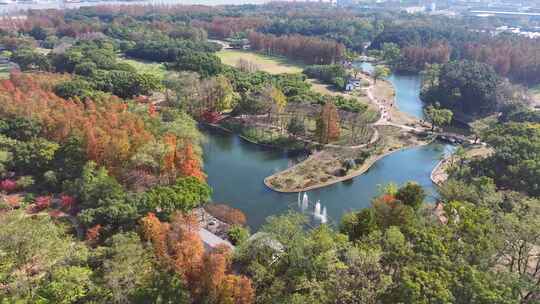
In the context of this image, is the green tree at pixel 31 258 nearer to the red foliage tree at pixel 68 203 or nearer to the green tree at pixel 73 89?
the red foliage tree at pixel 68 203

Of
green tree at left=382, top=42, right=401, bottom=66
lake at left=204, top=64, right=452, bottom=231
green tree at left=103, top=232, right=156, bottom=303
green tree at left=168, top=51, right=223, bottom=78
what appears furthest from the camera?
green tree at left=382, top=42, right=401, bottom=66

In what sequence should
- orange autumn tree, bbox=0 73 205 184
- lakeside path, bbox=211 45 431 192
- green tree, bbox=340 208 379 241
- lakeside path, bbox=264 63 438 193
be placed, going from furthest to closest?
1. lakeside path, bbox=211 45 431 192
2. lakeside path, bbox=264 63 438 193
3. orange autumn tree, bbox=0 73 205 184
4. green tree, bbox=340 208 379 241

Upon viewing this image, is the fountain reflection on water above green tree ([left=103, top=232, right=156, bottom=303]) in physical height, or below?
below

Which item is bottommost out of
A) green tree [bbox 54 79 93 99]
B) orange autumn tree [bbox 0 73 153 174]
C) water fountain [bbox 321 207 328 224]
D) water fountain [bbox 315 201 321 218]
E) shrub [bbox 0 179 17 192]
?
water fountain [bbox 321 207 328 224]

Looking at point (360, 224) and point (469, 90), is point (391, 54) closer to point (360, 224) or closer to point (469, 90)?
point (469, 90)

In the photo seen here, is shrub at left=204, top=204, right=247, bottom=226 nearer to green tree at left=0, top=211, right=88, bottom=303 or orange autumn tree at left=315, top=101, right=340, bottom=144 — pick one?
green tree at left=0, top=211, right=88, bottom=303

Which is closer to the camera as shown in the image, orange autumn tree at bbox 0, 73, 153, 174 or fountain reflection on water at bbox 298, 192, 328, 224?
orange autumn tree at bbox 0, 73, 153, 174

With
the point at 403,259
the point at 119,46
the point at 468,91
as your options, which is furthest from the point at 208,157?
the point at 119,46

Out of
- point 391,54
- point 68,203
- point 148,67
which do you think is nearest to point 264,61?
point 148,67

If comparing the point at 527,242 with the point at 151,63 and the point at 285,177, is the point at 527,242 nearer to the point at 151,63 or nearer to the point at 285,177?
the point at 285,177

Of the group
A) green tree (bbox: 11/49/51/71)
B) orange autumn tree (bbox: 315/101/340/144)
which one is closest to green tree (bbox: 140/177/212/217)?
orange autumn tree (bbox: 315/101/340/144)
